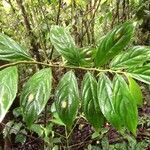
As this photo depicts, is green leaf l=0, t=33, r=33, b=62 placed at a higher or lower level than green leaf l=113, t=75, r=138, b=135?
higher

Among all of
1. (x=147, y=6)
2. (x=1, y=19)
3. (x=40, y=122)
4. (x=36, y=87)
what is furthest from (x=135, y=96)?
(x=1, y=19)

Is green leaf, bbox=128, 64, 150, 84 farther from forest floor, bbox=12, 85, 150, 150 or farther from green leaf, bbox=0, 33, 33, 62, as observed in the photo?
→ forest floor, bbox=12, 85, 150, 150

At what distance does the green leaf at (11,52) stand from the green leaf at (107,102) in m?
0.13

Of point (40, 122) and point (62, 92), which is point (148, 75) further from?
point (40, 122)

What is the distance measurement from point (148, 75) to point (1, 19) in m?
2.69

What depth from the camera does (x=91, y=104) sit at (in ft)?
1.76

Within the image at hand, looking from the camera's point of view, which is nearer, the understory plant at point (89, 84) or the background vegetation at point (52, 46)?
the understory plant at point (89, 84)

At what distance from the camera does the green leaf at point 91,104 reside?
54cm

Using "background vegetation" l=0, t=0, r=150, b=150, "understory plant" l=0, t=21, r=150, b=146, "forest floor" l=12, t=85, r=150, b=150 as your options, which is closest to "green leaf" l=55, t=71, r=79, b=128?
"understory plant" l=0, t=21, r=150, b=146

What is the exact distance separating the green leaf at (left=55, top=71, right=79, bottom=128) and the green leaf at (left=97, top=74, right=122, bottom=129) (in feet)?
0.13

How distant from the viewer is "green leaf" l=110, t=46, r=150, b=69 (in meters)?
0.55

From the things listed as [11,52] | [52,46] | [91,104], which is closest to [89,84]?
[91,104]

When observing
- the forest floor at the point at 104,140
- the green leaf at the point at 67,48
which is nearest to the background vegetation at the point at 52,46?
the forest floor at the point at 104,140

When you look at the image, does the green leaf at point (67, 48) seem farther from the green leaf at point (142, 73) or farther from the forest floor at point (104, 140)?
the forest floor at point (104, 140)
